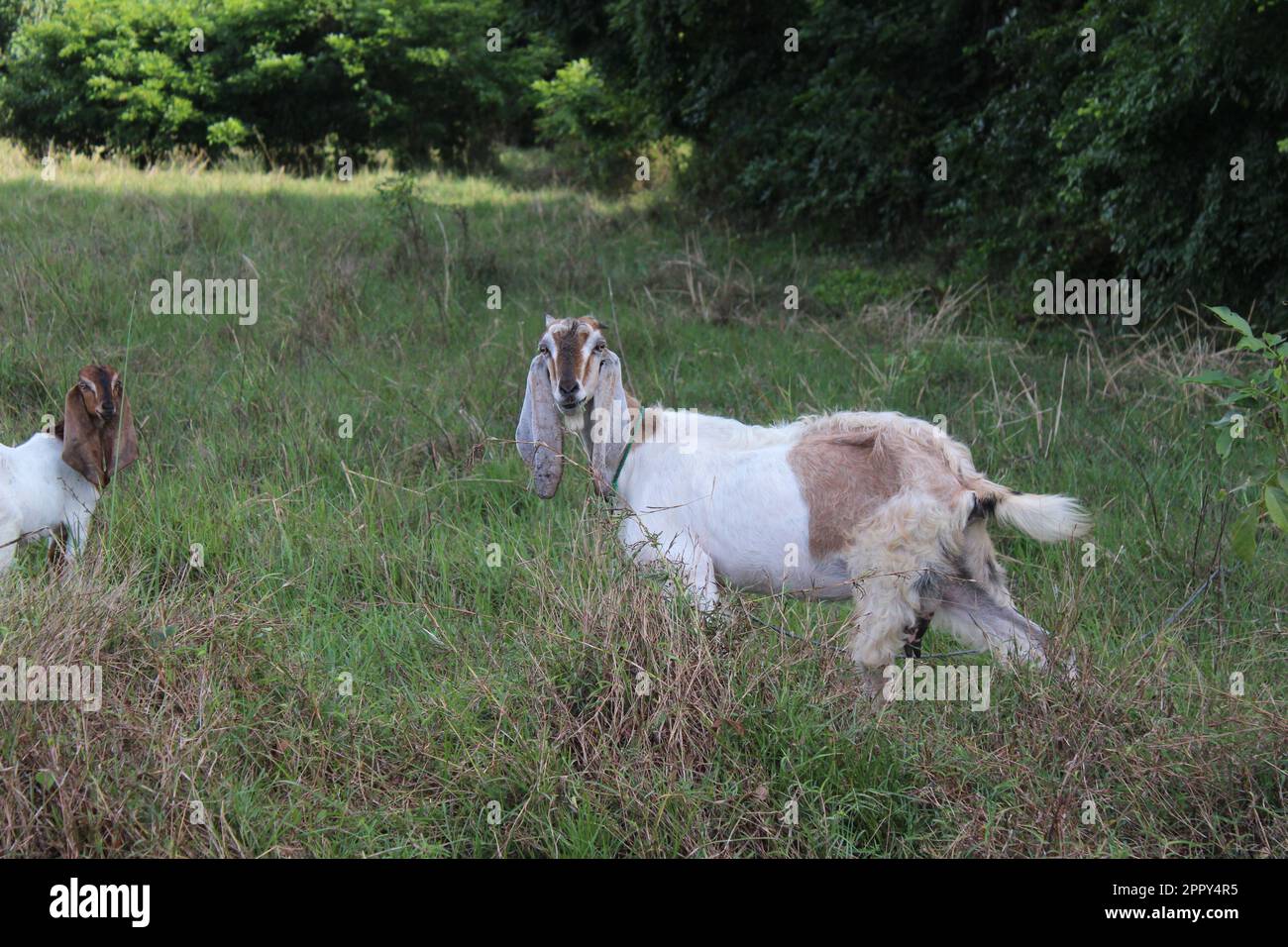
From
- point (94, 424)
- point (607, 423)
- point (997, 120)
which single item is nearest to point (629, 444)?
point (607, 423)

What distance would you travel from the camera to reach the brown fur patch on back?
482 cm

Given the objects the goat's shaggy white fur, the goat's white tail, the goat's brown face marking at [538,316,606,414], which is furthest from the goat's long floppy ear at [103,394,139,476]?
the goat's white tail

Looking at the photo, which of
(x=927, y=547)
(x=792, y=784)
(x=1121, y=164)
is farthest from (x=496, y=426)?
(x=1121, y=164)

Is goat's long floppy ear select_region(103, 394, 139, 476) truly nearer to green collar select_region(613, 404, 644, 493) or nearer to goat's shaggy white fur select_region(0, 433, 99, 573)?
goat's shaggy white fur select_region(0, 433, 99, 573)

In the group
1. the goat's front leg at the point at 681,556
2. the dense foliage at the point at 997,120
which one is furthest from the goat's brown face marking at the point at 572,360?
Answer: the dense foliage at the point at 997,120

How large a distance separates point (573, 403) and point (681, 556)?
83 cm

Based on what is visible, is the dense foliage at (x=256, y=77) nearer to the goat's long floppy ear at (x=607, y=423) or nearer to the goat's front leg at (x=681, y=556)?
the goat's long floppy ear at (x=607, y=423)

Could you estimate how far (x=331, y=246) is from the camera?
1080 centimetres

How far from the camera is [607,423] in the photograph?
16.8 feet

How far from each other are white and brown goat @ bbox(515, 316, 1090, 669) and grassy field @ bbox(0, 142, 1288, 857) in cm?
21

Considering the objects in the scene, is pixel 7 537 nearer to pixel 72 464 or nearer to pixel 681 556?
pixel 72 464

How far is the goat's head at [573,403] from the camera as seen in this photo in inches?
194

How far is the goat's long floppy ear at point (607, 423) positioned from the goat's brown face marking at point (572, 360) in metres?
0.10

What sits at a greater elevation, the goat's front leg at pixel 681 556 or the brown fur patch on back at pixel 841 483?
the brown fur patch on back at pixel 841 483
